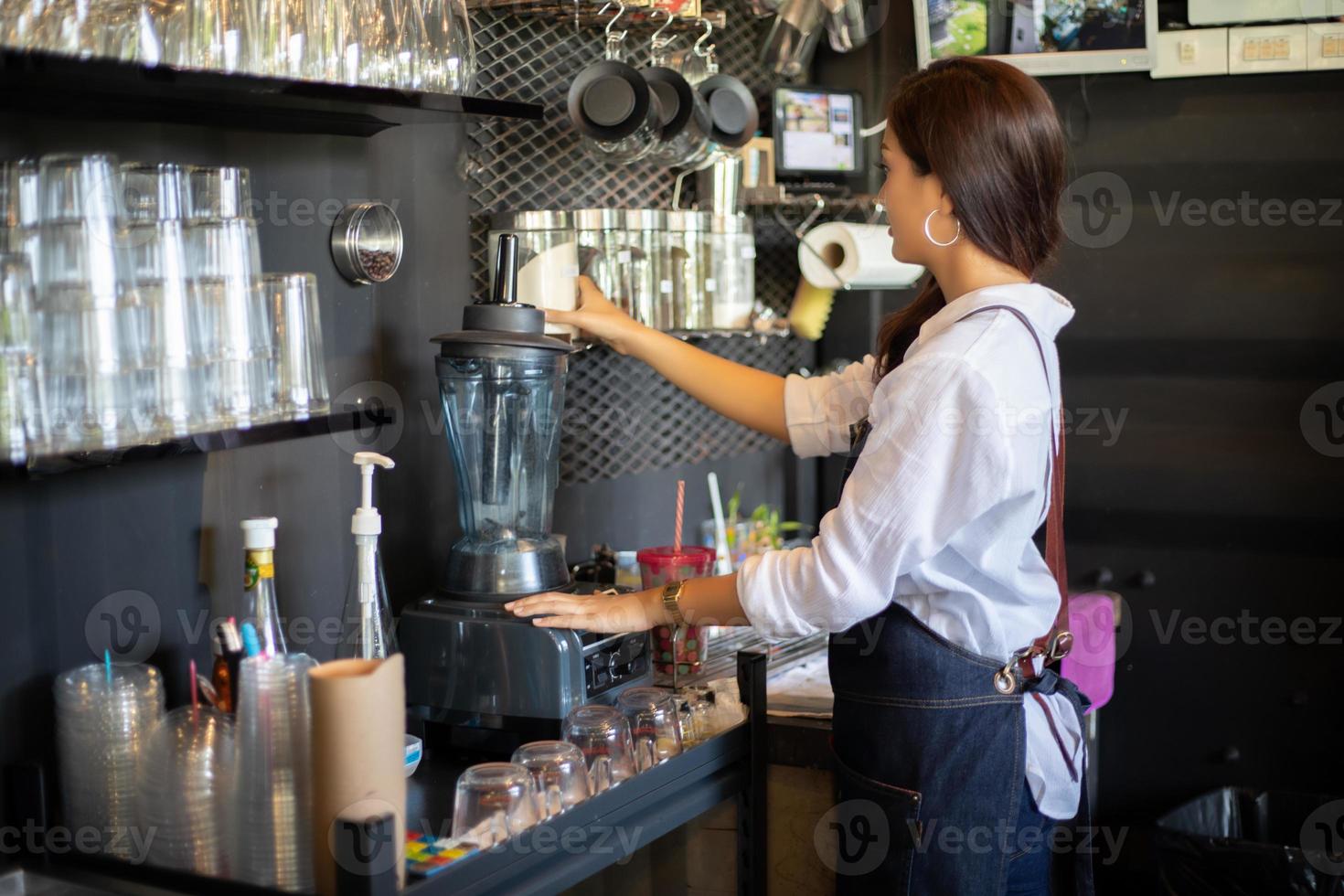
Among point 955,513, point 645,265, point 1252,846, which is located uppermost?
point 645,265

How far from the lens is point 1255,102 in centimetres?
294

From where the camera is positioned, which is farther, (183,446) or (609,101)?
(609,101)

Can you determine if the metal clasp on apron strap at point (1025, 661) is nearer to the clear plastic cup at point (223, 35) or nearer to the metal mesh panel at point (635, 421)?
the metal mesh panel at point (635, 421)

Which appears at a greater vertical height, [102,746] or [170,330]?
[170,330]

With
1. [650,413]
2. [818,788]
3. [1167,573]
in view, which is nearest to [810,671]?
[818,788]

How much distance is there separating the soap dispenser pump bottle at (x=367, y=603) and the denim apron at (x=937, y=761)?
635 millimetres

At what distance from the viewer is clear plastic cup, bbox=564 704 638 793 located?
5.65 ft

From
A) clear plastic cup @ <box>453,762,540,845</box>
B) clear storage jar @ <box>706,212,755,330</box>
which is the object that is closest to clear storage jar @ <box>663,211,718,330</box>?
clear storage jar @ <box>706,212,755,330</box>

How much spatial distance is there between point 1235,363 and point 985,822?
1.66 m

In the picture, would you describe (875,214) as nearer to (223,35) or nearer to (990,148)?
(990,148)

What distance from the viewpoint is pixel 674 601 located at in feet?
5.84

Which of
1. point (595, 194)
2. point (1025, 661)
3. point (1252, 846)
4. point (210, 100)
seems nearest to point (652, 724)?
point (1025, 661)

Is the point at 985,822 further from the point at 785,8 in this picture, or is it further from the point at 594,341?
the point at 785,8

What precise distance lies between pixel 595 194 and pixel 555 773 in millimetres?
1215
